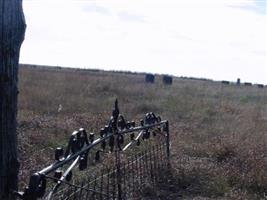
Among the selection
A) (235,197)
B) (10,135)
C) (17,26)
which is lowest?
(235,197)

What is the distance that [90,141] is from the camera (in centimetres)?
467

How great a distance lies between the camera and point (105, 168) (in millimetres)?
7035

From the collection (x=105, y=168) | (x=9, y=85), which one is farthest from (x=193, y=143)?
A: (x=9, y=85)

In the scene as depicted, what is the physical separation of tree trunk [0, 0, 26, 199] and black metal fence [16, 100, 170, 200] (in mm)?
286

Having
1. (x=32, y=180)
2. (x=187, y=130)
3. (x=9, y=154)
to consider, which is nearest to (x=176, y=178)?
(x=9, y=154)

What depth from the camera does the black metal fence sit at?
3.71m

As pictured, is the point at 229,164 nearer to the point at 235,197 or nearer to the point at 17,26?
the point at 235,197

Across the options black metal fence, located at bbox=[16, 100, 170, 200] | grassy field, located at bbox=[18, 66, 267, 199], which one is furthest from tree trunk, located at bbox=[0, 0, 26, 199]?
grassy field, located at bbox=[18, 66, 267, 199]

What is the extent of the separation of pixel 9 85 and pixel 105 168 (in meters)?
3.50

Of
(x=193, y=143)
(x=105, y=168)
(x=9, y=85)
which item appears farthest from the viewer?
(x=193, y=143)

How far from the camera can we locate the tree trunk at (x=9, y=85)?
11.9ft

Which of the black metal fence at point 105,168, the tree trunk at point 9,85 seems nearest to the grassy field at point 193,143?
the black metal fence at point 105,168

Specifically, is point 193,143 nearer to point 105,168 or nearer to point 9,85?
point 105,168

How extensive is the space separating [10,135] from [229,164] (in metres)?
5.02
